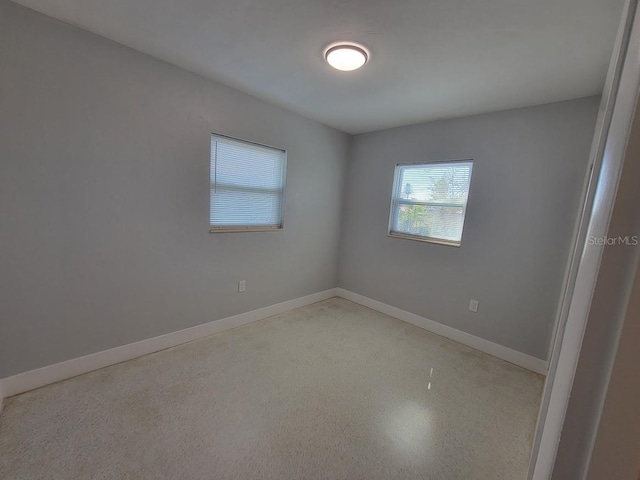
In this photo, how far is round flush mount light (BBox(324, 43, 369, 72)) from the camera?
5.53 ft

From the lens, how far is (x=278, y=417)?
1.67m

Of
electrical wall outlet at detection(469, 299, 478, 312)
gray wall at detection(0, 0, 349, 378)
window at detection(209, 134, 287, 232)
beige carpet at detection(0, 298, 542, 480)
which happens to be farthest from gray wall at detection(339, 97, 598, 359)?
gray wall at detection(0, 0, 349, 378)

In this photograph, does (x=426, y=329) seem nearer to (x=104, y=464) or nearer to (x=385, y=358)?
(x=385, y=358)

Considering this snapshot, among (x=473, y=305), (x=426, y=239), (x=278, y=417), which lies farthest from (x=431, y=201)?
(x=278, y=417)

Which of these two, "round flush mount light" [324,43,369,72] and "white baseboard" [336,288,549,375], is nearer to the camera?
"round flush mount light" [324,43,369,72]

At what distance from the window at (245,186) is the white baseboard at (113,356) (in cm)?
98

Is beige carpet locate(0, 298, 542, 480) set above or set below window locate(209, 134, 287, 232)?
below

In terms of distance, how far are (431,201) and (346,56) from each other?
1.87 m

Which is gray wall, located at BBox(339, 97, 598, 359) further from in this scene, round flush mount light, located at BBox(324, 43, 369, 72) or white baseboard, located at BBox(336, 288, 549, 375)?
round flush mount light, located at BBox(324, 43, 369, 72)

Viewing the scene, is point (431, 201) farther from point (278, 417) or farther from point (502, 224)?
point (278, 417)

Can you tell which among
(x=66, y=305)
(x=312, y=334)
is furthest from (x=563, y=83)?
(x=66, y=305)

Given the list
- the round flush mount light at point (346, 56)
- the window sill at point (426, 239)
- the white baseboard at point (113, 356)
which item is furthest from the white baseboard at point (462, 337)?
the round flush mount light at point (346, 56)

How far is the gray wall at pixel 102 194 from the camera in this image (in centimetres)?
162

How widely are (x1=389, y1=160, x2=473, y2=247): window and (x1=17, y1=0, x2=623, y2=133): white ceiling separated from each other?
2.37 feet
